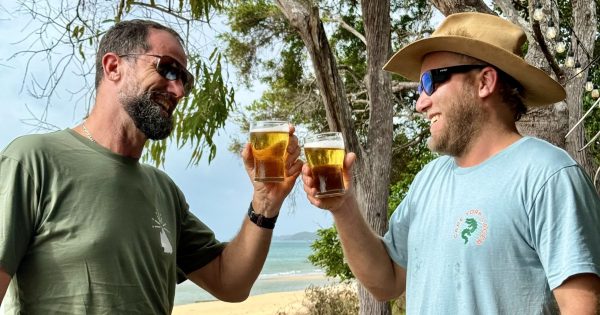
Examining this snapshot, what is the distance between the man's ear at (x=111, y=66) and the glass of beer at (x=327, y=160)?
28.5 inches

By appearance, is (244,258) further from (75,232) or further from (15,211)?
(15,211)

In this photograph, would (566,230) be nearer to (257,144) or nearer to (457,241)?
(457,241)

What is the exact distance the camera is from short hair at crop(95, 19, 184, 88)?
97.7 inches

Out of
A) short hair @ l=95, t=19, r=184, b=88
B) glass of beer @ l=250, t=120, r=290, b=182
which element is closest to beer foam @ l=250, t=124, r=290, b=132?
glass of beer @ l=250, t=120, r=290, b=182

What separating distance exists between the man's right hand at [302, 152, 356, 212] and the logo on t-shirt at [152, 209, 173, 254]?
0.48 meters

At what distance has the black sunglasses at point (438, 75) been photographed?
226 cm

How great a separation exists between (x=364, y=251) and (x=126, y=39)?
1094 mm

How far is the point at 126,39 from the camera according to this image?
2502 mm

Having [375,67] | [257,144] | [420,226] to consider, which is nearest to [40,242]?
[257,144]

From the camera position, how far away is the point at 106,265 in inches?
81.6

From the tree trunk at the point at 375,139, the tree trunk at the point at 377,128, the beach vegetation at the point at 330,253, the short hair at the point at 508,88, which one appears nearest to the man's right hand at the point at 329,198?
the short hair at the point at 508,88

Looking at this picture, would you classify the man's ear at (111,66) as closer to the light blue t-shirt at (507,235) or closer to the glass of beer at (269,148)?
the glass of beer at (269,148)

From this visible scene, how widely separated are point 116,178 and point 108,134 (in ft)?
0.63

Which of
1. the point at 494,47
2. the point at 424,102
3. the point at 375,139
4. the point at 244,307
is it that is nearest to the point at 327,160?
the point at 424,102
